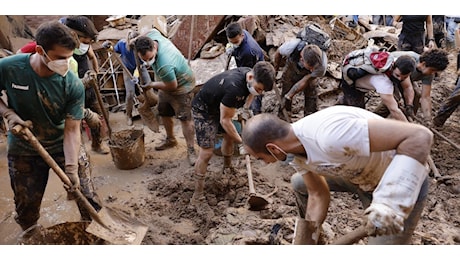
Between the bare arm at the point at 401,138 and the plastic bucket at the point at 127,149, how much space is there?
3.65 m

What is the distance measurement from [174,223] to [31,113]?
73.9 inches

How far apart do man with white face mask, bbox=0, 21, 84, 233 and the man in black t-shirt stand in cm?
143

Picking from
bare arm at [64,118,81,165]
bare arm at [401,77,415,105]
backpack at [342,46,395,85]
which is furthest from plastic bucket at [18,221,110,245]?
bare arm at [401,77,415,105]

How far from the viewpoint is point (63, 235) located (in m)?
3.26

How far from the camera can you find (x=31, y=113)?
298 cm

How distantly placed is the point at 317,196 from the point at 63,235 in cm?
219

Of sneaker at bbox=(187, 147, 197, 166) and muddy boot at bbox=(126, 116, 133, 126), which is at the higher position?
sneaker at bbox=(187, 147, 197, 166)

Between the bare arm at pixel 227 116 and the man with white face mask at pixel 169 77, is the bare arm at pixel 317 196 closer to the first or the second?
the bare arm at pixel 227 116

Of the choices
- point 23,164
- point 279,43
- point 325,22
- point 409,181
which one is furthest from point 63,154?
point 325,22

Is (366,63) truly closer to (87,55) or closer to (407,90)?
(407,90)

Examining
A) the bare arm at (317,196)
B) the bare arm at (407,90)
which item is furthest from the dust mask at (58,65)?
the bare arm at (407,90)

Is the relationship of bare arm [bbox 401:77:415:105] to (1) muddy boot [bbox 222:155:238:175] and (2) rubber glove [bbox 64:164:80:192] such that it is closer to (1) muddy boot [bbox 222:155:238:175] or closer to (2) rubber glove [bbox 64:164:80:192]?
(1) muddy boot [bbox 222:155:238:175]

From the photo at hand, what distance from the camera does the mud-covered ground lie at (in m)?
3.54

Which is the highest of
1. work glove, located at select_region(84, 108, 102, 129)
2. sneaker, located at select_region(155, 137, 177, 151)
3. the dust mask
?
the dust mask
